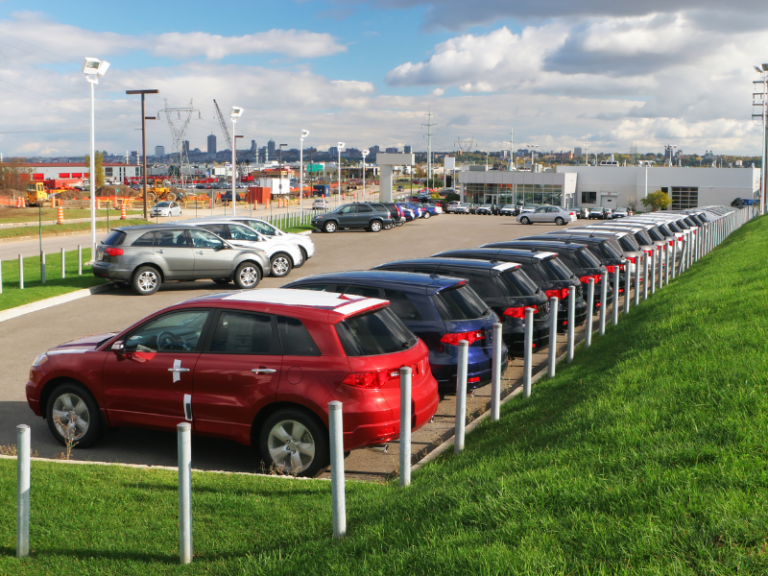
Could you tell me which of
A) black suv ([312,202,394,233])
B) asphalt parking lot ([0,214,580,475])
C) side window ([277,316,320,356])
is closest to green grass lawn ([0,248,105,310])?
asphalt parking lot ([0,214,580,475])

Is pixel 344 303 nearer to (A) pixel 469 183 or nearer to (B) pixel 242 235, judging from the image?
(B) pixel 242 235

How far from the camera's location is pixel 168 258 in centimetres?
1933

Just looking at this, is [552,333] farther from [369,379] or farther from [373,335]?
[369,379]

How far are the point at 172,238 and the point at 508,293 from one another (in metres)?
11.4

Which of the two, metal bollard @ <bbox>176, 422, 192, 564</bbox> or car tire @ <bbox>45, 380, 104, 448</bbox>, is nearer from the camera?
metal bollard @ <bbox>176, 422, 192, 564</bbox>

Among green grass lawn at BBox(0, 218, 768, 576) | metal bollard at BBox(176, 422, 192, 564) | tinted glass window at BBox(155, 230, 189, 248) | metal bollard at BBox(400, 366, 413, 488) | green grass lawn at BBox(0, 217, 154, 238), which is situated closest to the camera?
green grass lawn at BBox(0, 218, 768, 576)

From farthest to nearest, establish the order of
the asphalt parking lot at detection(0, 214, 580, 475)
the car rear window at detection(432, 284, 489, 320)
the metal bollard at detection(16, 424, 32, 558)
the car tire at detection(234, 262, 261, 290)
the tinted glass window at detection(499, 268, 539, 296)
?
the car tire at detection(234, 262, 261, 290) → the tinted glass window at detection(499, 268, 539, 296) → the car rear window at detection(432, 284, 489, 320) → the asphalt parking lot at detection(0, 214, 580, 475) → the metal bollard at detection(16, 424, 32, 558)

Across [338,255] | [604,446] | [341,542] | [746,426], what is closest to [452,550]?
[341,542]

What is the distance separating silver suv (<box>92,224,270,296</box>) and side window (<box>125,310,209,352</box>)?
12.3 m

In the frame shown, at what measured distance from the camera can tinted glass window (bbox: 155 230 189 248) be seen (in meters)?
19.5

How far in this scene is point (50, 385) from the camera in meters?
7.80

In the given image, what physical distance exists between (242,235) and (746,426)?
19.5 metres

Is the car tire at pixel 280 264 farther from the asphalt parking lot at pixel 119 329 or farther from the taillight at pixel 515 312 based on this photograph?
the taillight at pixel 515 312

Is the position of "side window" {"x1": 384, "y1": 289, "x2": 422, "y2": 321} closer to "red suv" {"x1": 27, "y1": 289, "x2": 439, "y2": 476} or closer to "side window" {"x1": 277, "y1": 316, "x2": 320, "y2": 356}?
"red suv" {"x1": 27, "y1": 289, "x2": 439, "y2": 476}
